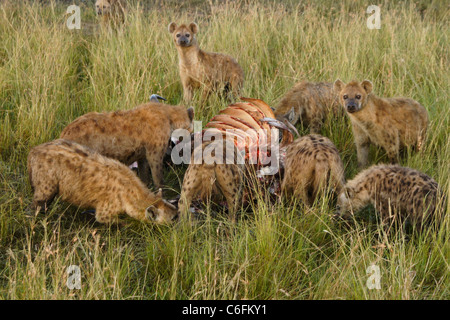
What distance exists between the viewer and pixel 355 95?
5.67 m

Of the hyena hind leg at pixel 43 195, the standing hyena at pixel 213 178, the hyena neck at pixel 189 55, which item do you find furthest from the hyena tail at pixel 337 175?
the hyena neck at pixel 189 55

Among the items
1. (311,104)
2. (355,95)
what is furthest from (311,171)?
(311,104)

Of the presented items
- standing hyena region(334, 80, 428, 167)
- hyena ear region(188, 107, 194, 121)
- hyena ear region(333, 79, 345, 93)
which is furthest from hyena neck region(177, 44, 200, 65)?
standing hyena region(334, 80, 428, 167)

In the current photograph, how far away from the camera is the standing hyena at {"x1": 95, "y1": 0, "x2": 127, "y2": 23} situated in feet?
29.5

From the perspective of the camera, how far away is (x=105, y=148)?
536cm

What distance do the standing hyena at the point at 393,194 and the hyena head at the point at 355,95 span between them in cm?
89

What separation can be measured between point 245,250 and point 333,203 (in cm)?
123

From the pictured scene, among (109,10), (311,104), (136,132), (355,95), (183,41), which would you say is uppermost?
(109,10)

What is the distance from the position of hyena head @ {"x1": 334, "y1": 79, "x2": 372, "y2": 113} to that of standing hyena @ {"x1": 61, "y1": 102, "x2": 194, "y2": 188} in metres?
1.42

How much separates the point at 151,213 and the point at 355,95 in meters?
2.26

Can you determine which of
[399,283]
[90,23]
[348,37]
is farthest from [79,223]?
[90,23]

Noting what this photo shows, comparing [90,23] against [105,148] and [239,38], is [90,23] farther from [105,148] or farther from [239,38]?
[105,148]

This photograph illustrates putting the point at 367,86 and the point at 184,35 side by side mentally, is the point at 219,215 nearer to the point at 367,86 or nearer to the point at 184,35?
the point at 367,86

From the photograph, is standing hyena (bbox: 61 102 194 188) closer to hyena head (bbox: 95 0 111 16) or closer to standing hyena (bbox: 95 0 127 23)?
standing hyena (bbox: 95 0 127 23)
